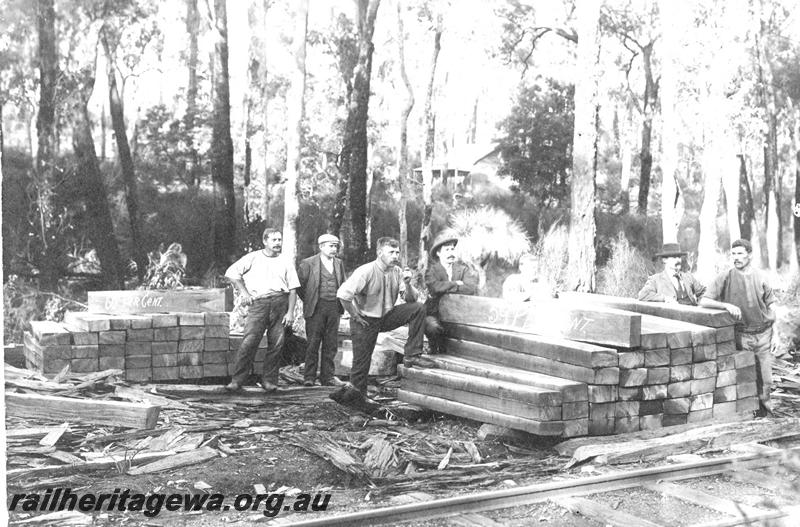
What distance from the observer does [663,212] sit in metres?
13.7

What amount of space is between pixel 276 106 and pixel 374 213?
173cm

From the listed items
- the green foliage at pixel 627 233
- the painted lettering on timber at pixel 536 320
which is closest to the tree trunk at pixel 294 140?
the painted lettering on timber at pixel 536 320

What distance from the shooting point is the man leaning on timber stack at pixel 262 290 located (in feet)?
29.8

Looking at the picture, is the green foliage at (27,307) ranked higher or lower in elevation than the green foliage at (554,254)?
lower

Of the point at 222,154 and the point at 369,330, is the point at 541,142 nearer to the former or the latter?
the point at 222,154

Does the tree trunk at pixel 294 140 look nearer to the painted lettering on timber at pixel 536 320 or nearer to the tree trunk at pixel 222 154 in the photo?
the tree trunk at pixel 222 154

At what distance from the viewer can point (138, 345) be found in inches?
360

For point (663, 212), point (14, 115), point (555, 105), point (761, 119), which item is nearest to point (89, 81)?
point (14, 115)

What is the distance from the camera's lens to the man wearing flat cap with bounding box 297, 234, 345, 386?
9445 mm

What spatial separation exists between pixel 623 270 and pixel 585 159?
1.67 metres

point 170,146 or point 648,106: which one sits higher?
point 648,106

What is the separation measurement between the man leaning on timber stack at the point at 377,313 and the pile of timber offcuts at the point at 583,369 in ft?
1.22

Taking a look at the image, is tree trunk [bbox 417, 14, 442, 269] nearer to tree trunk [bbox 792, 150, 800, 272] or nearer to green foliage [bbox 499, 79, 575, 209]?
green foliage [bbox 499, 79, 575, 209]

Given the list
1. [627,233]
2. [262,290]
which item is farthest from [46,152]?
[627,233]
